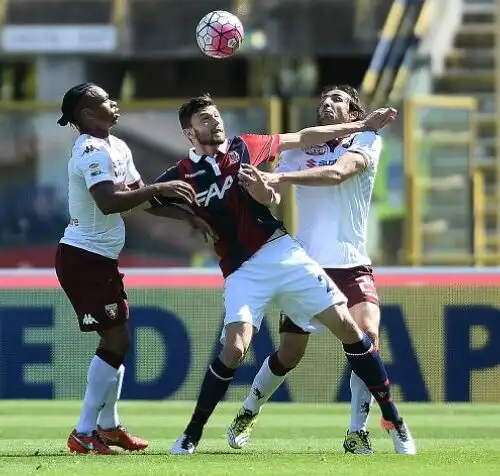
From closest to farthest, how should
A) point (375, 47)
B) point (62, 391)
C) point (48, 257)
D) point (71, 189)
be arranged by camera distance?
1. point (71, 189)
2. point (62, 391)
3. point (48, 257)
4. point (375, 47)

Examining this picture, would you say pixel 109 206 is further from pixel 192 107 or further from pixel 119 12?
pixel 119 12

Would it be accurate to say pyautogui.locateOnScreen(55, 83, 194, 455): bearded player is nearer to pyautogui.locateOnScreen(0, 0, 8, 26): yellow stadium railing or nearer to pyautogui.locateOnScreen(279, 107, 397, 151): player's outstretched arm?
pyautogui.locateOnScreen(279, 107, 397, 151): player's outstretched arm

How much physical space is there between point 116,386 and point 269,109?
10.6 metres

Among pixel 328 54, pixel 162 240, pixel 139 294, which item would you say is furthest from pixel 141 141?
pixel 139 294

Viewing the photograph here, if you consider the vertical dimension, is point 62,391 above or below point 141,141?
below

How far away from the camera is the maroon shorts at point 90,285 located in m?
9.26

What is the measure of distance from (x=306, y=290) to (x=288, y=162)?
1.13 metres

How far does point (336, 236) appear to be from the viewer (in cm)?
950

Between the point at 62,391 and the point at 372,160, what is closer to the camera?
the point at 372,160

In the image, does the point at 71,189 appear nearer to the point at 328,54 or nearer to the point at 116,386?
the point at 116,386

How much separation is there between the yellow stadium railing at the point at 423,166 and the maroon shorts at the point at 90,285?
10.2m

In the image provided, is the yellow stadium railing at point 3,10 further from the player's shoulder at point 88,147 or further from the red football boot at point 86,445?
the red football boot at point 86,445

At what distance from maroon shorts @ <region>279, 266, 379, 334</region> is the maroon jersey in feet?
2.36

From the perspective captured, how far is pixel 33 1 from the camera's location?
22.0m
